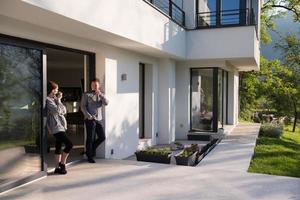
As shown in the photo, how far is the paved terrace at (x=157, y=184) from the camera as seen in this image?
5.26m

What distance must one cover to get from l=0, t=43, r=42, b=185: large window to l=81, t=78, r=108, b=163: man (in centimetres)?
134

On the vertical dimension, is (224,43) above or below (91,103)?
above

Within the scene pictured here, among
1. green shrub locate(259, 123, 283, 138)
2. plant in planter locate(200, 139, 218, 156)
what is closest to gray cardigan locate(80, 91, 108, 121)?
plant in planter locate(200, 139, 218, 156)

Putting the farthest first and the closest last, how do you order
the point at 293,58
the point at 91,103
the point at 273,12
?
the point at 273,12 < the point at 293,58 < the point at 91,103

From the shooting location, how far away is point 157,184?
19.3 feet

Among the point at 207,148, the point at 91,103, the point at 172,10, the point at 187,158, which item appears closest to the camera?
the point at 91,103

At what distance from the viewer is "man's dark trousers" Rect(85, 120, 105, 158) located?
7.31 meters

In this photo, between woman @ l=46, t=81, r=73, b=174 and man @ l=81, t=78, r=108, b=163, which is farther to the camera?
man @ l=81, t=78, r=108, b=163

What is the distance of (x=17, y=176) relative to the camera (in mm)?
5715

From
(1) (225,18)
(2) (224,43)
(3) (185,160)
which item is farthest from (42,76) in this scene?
(1) (225,18)

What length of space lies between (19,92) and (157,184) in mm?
2616

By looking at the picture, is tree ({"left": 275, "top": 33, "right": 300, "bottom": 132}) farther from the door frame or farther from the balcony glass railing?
the door frame

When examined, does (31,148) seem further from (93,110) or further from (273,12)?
(273,12)

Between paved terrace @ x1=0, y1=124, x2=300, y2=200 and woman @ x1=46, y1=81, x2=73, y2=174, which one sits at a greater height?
woman @ x1=46, y1=81, x2=73, y2=174
